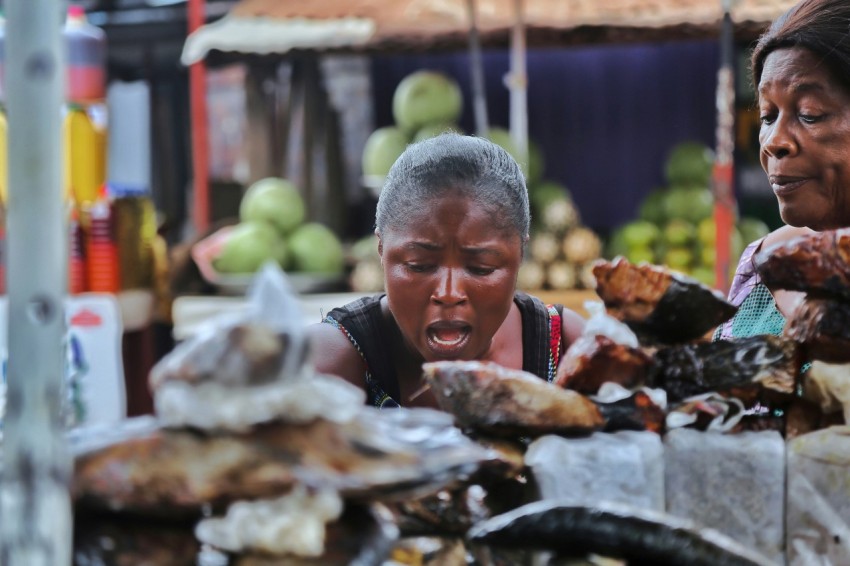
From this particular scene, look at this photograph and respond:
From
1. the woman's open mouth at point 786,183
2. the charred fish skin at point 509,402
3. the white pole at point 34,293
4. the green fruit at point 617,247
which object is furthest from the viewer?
the green fruit at point 617,247

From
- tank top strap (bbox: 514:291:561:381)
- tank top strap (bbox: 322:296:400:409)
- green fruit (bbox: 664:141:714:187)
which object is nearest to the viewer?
tank top strap (bbox: 322:296:400:409)

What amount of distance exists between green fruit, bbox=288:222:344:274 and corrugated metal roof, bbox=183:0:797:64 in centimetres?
111

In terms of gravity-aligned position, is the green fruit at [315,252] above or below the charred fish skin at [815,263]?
below

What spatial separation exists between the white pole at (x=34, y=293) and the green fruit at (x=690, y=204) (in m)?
5.21

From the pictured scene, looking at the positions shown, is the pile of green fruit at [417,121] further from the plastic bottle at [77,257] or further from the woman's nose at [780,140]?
the woman's nose at [780,140]

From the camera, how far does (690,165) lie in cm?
597

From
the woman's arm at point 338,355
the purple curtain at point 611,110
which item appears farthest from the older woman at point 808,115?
the purple curtain at point 611,110

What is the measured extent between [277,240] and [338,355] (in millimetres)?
3896

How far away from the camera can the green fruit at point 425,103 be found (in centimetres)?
616

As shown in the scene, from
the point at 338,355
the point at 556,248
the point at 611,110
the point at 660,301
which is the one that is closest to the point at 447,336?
the point at 338,355

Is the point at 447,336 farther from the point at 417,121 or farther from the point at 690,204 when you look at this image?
the point at 417,121

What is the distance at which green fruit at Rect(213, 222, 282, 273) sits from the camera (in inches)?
228

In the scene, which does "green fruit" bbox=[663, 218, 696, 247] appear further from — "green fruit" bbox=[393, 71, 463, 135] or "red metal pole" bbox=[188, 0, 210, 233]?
"red metal pole" bbox=[188, 0, 210, 233]

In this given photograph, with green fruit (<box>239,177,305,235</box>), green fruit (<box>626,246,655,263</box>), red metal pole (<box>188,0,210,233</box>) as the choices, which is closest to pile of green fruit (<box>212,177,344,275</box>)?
green fruit (<box>239,177,305,235</box>)
